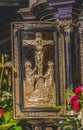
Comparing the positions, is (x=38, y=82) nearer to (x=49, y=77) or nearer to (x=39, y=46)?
(x=49, y=77)

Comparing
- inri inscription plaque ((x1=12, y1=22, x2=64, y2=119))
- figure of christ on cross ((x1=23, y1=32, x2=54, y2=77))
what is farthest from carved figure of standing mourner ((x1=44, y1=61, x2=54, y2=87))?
figure of christ on cross ((x1=23, y1=32, x2=54, y2=77))

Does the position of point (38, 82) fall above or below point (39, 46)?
below

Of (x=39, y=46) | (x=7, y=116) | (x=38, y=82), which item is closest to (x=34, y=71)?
(x=38, y=82)

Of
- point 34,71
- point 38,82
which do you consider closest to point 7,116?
point 38,82

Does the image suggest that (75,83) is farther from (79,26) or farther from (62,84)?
(79,26)

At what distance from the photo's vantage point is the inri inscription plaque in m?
11.2

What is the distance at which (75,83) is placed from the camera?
11.4 m

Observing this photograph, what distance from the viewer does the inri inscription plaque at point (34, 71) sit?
1120 centimetres

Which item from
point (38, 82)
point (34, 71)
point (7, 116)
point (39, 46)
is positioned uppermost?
point (39, 46)

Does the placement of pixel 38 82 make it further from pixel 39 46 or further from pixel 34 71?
Answer: pixel 39 46

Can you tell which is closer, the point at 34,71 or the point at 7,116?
the point at 7,116

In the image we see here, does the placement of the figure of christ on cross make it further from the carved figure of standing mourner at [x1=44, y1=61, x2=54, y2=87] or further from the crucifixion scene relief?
the carved figure of standing mourner at [x1=44, y1=61, x2=54, y2=87]

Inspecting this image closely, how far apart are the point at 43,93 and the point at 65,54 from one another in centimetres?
83

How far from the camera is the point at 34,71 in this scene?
37.0ft
